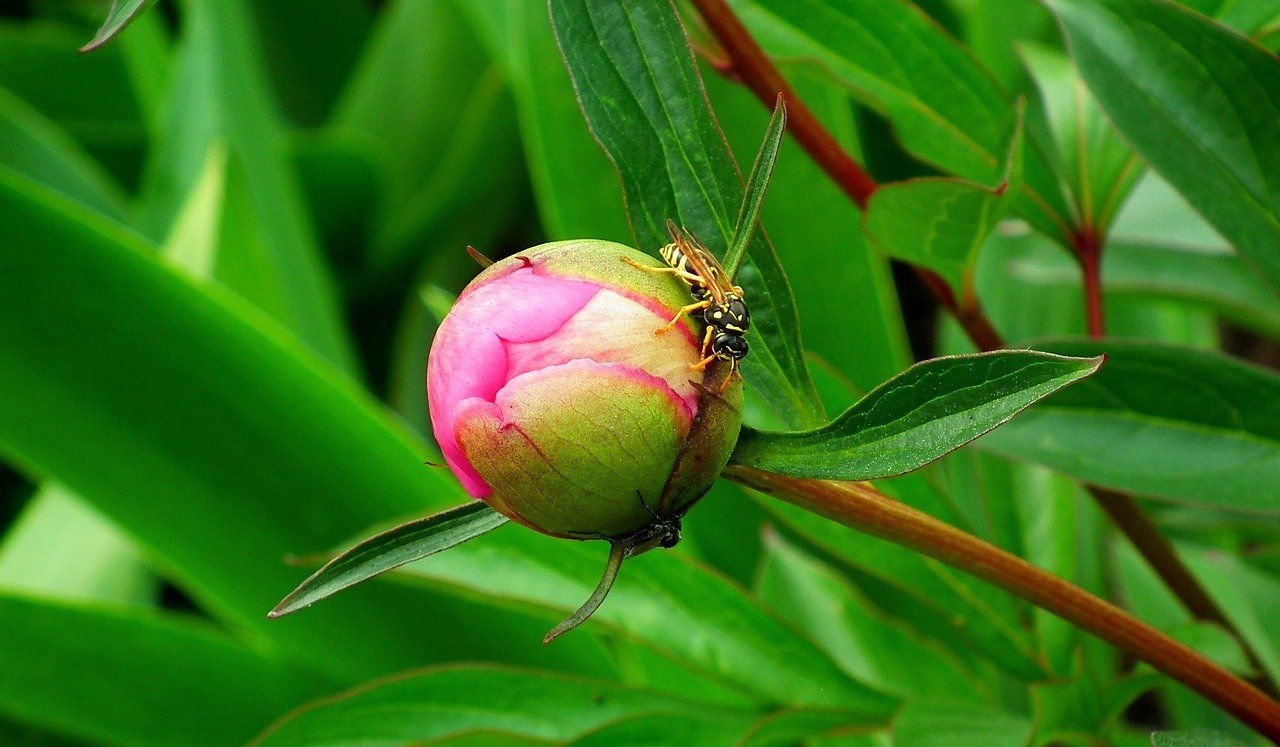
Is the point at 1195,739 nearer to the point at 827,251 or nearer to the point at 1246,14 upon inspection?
the point at 1246,14

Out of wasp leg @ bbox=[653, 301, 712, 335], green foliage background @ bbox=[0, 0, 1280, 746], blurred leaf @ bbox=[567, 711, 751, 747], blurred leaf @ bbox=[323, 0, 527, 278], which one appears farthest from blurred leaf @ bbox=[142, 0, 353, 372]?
wasp leg @ bbox=[653, 301, 712, 335]

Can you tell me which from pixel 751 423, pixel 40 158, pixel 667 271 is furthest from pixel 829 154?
pixel 40 158

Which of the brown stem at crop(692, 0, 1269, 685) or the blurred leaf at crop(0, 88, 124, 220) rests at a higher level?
the brown stem at crop(692, 0, 1269, 685)

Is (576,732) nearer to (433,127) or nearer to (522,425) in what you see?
(522,425)

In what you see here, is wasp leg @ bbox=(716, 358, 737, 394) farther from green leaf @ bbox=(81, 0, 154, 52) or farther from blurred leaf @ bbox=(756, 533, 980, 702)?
blurred leaf @ bbox=(756, 533, 980, 702)

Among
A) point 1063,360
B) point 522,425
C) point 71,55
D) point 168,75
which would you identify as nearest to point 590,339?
point 522,425
